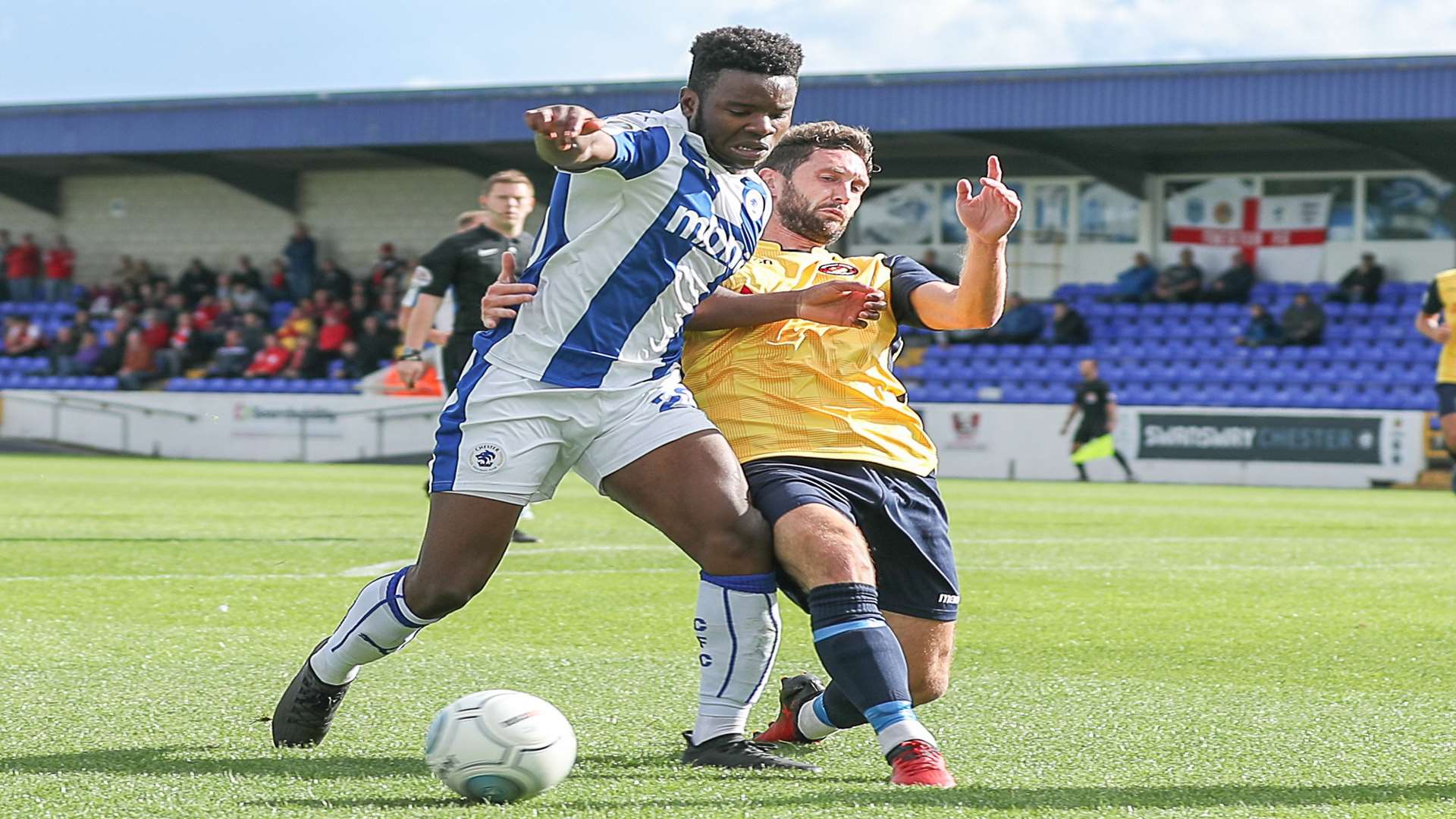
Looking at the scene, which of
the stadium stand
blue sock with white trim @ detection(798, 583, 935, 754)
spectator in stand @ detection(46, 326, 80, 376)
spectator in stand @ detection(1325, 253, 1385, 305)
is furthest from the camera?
spectator in stand @ detection(46, 326, 80, 376)

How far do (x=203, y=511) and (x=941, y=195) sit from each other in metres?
19.0

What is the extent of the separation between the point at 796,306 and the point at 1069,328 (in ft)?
71.6

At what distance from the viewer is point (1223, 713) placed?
444 centimetres

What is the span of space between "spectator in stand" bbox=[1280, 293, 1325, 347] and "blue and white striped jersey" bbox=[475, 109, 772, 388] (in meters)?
21.2

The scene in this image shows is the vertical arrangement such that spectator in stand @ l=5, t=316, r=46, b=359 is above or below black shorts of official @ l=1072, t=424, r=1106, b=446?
above

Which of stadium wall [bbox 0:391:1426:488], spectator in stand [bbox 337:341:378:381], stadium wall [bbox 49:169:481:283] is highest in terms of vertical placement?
stadium wall [bbox 49:169:481:283]

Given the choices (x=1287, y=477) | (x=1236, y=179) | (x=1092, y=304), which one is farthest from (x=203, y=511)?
(x=1236, y=179)

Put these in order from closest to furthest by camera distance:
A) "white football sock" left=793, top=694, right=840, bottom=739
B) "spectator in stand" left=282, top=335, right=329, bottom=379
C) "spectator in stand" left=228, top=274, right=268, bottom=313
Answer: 1. "white football sock" left=793, top=694, right=840, bottom=739
2. "spectator in stand" left=282, top=335, right=329, bottom=379
3. "spectator in stand" left=228, top=274, right=268, bottom=313

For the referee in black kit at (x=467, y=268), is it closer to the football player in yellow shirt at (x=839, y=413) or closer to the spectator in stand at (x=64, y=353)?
the football player in yellow shirt at (x=839, y=413)

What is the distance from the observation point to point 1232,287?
2531 centimetres

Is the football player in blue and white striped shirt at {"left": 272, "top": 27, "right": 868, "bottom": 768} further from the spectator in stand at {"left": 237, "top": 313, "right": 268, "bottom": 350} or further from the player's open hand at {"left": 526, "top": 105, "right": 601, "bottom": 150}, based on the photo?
the spectator in stand at {"left": 237, "top": 313, "right": 268, "bottom": 350}

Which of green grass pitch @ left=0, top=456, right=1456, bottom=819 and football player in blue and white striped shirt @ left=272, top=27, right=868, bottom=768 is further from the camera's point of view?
football player in blue and white striped shirt @ left=272, top=27, right=868, bottom=768

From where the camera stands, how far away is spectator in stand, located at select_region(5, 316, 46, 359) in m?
30.1

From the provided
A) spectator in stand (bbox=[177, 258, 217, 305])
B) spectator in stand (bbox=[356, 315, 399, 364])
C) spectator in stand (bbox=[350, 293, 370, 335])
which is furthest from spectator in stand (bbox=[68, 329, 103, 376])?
spectator in stand (bbox=[356, 315, 399, 364])
